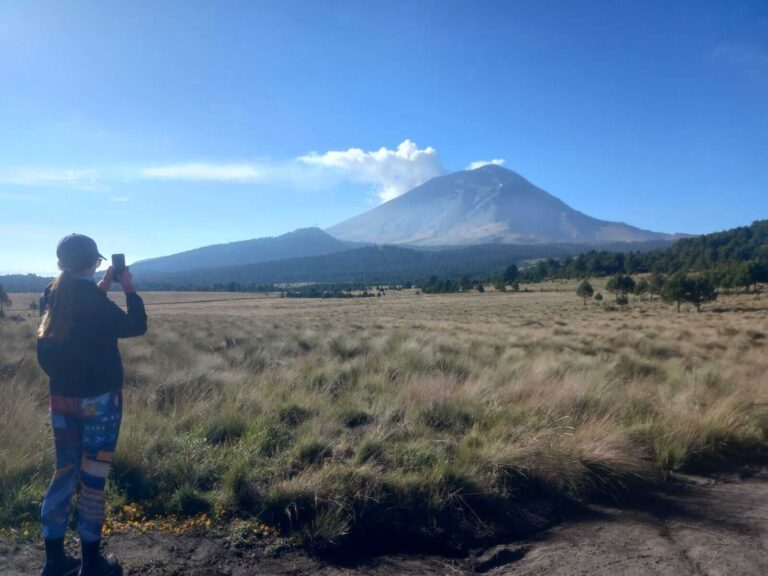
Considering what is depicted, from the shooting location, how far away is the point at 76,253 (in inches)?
132

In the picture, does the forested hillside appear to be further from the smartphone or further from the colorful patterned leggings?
the colorful patterned leggings

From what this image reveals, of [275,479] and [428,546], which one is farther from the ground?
[275,479]

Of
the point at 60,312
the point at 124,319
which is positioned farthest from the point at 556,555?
the point at 60,312

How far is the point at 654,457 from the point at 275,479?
3195 millimetres

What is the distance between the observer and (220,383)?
22.4ft

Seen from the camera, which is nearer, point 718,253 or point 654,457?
point 654,457

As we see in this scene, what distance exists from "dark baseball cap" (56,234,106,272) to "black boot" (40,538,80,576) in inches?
61.1

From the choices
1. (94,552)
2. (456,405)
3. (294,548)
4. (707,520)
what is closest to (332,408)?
(456,405)

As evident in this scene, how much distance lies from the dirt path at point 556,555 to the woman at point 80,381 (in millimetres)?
349

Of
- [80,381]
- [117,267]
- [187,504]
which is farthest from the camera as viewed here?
[187,504]

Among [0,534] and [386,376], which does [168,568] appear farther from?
[386,376]

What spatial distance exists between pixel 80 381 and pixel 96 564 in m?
1.01

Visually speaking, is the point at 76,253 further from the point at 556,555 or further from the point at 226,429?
the point at 556,555

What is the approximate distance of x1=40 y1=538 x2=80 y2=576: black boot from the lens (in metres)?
3.09
